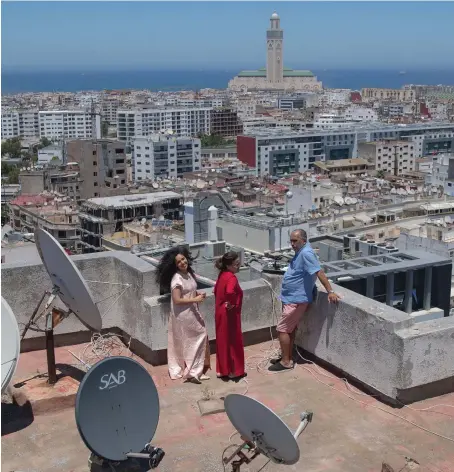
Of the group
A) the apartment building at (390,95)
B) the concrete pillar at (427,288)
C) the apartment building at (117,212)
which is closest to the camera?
the concrete pillar at (427,288)

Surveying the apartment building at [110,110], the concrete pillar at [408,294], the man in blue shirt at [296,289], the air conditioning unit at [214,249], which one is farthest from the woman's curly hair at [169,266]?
the apartment building at [110,110]

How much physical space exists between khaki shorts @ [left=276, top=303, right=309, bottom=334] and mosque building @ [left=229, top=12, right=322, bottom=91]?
146m

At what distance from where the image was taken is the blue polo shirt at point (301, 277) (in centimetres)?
350

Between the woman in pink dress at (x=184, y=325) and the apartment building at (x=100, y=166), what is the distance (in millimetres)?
36261

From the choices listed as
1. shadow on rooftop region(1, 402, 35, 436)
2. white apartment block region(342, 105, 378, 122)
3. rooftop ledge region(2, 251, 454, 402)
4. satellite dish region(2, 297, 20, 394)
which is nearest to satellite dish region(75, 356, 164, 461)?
satellite dish region(2, 297, 20, 394)

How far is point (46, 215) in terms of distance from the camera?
31.7 metres

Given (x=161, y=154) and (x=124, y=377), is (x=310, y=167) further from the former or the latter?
(x=124, y=377)

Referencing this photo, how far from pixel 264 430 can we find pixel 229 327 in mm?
1284

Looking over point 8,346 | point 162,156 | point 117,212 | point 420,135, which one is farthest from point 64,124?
point 8,346

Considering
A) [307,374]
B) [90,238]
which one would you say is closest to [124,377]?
[307,374]

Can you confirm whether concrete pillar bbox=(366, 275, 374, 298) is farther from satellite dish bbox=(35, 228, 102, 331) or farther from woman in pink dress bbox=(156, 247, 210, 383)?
satellite dish bbox=(35, 228, 102, 331)

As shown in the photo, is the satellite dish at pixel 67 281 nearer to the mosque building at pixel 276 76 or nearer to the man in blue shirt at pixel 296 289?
the man in blue shirt at pixel 296 289

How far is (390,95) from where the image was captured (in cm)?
12188

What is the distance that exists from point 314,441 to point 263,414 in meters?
0.77
